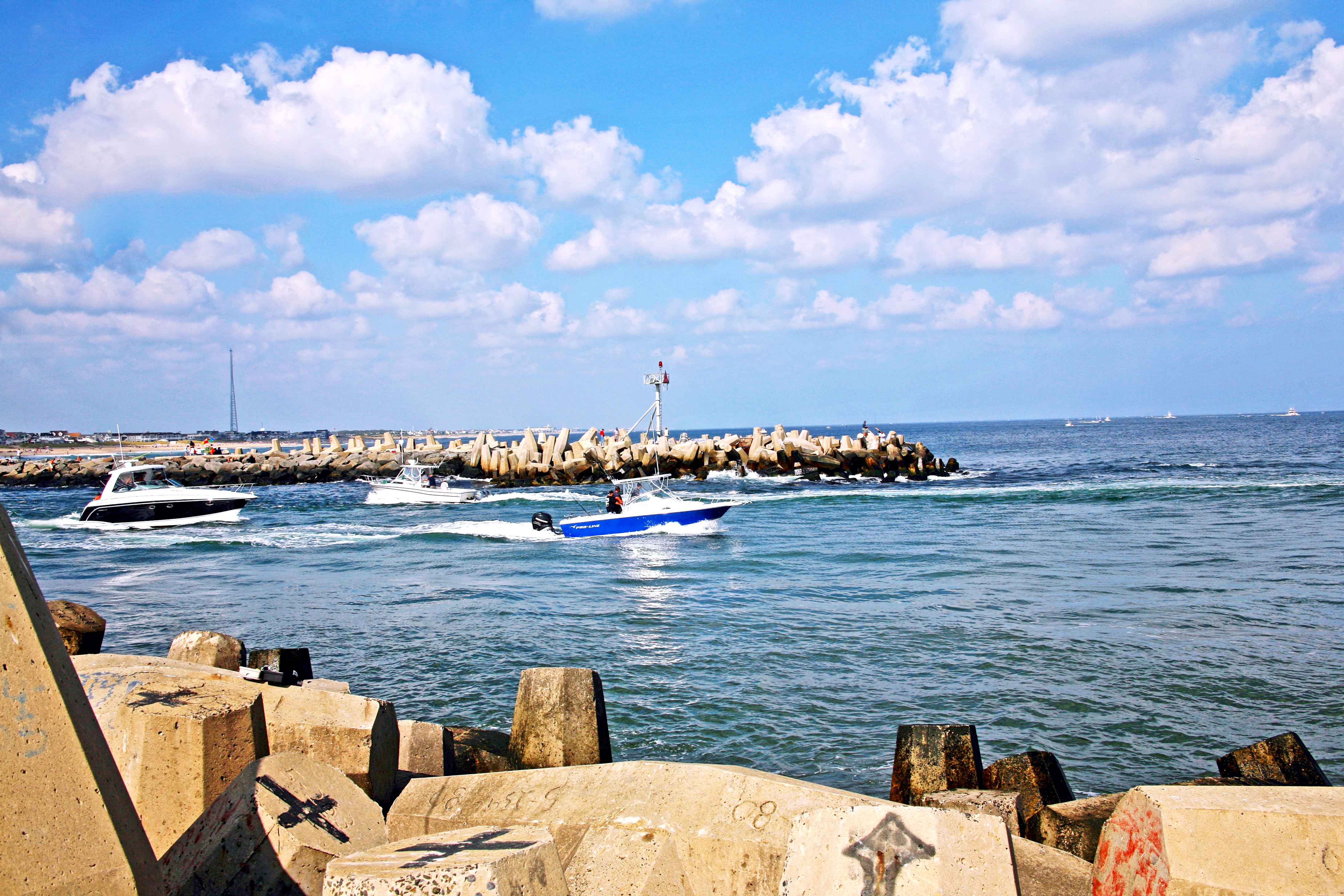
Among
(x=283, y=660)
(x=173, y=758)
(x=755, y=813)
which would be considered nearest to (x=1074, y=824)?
(x=755, y=813)

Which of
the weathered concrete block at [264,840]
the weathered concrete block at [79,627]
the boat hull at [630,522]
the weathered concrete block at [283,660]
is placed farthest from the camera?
the boat hull at [630,522]

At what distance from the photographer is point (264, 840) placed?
3281 mm

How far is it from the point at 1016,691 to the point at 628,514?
16657 millimetres

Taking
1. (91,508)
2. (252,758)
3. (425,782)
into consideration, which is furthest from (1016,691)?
(91,508)

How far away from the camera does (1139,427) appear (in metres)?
146

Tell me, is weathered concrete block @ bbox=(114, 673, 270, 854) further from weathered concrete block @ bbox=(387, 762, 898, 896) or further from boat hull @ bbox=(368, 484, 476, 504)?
boat hull @ bbox=(368, 484, 476, 504)

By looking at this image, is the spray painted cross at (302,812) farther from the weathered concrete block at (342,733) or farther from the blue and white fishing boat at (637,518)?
the blue and white fishing boat at (637,518)

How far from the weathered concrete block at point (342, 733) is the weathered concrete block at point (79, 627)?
133 inches

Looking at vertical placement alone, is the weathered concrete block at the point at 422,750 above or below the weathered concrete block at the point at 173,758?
below

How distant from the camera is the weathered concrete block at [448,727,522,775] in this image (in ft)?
18.7

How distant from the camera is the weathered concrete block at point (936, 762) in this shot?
518 cm

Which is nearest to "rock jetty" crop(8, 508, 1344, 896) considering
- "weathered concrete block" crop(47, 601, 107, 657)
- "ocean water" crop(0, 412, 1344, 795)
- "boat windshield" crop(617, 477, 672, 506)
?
"weathered concrete block" crop(47, 601, 107, 657)

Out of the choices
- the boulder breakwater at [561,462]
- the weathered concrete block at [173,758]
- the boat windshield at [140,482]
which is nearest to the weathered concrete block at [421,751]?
the weathered concrete block at [173,758]

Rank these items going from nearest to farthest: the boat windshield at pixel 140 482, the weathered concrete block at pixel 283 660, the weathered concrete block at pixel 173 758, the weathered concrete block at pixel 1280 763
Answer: the weathered concrete block at pixel 173 758 < the weathered concrete block at pixel 1280 763 < the weathered concrete block at pixel 283 660 < the boat windshield at pixel 140 482
